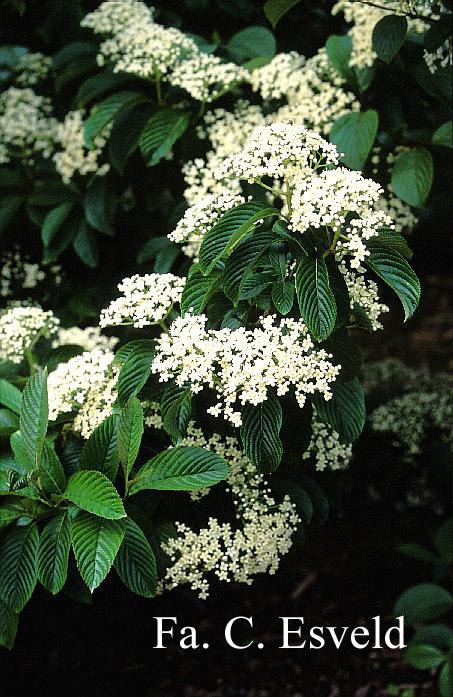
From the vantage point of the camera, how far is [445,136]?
229 centimetres

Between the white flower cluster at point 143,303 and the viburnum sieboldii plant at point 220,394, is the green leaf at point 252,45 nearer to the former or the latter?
the viburnum sieboldii plant at point 220,394

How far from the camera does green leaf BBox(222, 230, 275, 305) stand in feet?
5.08

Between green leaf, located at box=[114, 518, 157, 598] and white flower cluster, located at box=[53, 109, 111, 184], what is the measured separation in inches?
55.5

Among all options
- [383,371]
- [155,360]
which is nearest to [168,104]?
[155,360]

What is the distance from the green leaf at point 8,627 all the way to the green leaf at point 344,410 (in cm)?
80

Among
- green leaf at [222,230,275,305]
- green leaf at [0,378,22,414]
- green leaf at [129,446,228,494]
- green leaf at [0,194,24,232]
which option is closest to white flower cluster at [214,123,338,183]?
green leaf at [222,230,275,305]

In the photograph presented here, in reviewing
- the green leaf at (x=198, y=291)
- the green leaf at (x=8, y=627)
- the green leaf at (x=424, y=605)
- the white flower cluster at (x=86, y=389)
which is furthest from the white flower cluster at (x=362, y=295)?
the green leaf at (x=424, y=605)

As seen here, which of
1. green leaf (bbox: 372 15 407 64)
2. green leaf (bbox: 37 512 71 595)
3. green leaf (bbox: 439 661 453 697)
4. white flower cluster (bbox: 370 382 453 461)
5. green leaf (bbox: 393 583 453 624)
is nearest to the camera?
green leaf (bbox: 37 512 71 595)

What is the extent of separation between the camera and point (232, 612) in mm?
2883

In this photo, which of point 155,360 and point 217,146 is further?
point 217,146

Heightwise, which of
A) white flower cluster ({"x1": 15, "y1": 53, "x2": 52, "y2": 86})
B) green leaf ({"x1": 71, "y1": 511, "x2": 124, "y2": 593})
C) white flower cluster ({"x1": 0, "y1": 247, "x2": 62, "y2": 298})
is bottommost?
white flower cluster ({"x1": 0, "y1": 247, "x2": 62, "y2": 298})

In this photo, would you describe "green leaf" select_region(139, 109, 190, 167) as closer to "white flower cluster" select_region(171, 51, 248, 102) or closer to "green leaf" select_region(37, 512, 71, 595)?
"white flower cluster" select_region(171, 51, 248, 102)

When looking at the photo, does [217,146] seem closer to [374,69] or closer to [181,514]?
[374,69]

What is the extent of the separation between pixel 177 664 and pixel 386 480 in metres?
1.00
